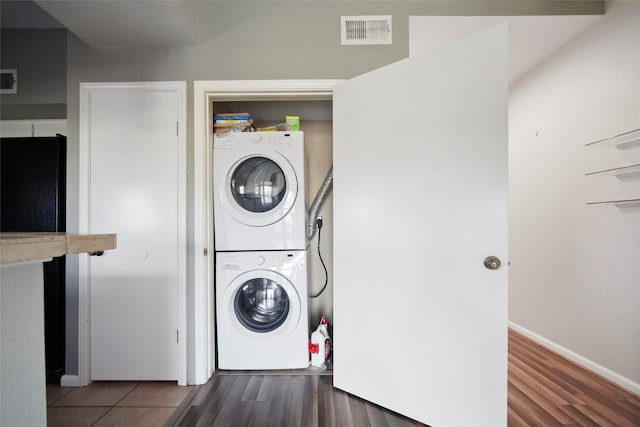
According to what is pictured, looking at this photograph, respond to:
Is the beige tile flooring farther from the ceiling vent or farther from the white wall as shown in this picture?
the white wall

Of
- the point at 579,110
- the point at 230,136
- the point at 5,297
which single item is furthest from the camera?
the point at 579,110

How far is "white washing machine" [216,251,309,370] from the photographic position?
1938mm

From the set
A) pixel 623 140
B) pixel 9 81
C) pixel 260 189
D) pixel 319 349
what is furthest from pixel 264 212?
pixel 623 140

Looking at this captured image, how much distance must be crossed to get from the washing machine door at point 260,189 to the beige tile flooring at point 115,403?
1161 mm

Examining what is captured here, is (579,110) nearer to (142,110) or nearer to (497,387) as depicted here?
(497,387)

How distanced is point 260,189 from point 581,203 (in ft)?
7.96

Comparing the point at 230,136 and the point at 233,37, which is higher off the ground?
the point at 233,37

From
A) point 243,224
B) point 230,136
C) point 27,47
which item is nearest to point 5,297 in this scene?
point 243,224

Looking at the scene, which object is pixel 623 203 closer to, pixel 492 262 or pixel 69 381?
pixel 492 262

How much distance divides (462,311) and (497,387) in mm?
365

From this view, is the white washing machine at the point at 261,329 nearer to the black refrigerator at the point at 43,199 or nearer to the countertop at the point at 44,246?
the black refrigerator at the point at 43,199

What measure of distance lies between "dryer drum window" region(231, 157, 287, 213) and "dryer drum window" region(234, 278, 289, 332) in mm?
543

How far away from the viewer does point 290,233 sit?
1972 mm

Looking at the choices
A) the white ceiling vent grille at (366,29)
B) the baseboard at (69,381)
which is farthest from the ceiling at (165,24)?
the baseboard at (69,381)
